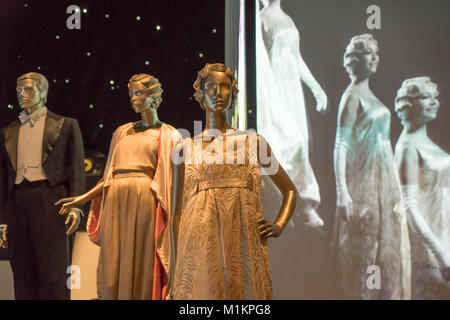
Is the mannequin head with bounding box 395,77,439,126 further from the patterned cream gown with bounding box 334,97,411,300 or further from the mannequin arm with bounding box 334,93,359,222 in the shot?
the mannequin arm with bounding box 334,93,359,222

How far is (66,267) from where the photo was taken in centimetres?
407

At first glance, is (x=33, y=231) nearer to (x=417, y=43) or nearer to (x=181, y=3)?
(x=181, y=3)

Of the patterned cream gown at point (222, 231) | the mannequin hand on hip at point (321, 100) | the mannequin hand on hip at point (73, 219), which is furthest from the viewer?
the mannequin hand on hip at point (321, 100)

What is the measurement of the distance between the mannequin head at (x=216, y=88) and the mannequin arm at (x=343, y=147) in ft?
5.87

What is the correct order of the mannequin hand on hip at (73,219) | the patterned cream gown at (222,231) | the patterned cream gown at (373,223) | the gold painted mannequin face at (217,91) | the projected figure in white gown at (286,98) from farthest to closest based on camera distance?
the projected figure in white gown at (286,98) < the patterned cream gown at (373,223) < the mannequin hand on hip at (73,219) < the gold painted mannequin face at (217,91) < the patterned cream gown at (222,231)

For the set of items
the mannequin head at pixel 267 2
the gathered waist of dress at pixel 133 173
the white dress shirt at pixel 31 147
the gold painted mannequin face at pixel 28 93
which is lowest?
the gathered waist of dress at pixel 133 173

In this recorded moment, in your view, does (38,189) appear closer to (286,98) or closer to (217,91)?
(217,91)

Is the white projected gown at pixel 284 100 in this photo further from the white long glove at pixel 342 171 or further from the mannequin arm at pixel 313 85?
the white long glove at pixel 342 171

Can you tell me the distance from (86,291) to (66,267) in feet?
2.19

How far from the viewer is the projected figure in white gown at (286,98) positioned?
15.9 feet

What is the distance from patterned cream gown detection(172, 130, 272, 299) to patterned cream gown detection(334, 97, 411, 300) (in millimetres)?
1854

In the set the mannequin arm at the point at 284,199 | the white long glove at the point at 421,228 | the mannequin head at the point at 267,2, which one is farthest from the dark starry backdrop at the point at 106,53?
the mannequin arm at the point at 284,199

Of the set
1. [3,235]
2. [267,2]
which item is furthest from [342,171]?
[3,235]
